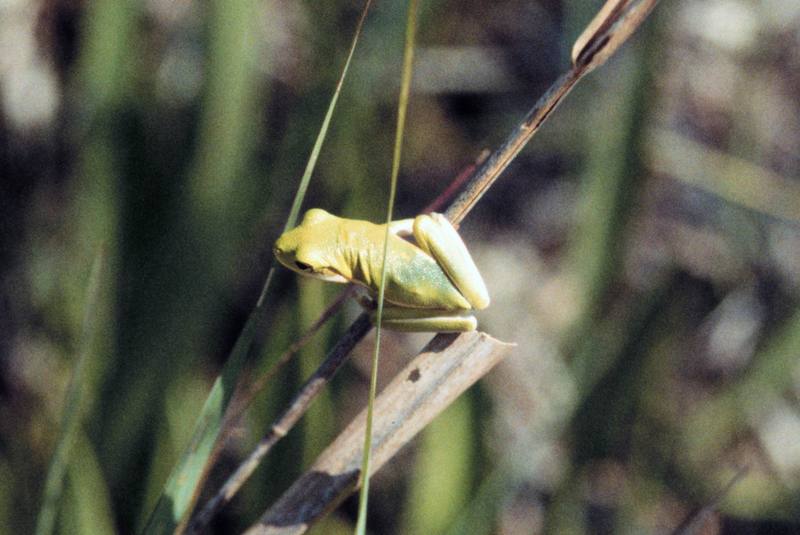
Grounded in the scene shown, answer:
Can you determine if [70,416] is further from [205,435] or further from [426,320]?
[426,320]

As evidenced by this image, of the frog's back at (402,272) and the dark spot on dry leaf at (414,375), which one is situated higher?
the frog's back at (402,272)

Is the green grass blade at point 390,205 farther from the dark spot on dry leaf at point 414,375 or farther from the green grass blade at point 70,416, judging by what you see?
the green grass blade at point 70,416

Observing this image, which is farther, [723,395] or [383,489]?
[383,489]

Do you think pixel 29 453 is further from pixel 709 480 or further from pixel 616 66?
pixel 616 66

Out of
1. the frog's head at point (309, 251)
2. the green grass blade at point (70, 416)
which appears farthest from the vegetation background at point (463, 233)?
the frog's head at point (309, 251)

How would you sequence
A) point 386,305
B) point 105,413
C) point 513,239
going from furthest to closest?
point 513,239 → point 105,413 → point 386,305

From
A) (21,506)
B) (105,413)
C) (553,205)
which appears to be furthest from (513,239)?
(21,506)
